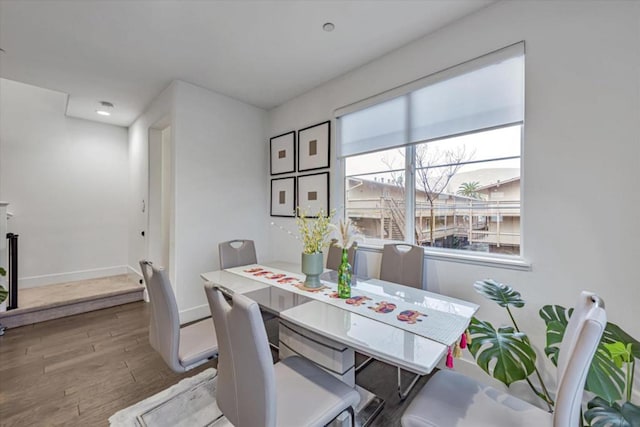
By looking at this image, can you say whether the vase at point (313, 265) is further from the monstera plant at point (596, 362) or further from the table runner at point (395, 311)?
the monstera plant at point (596, 362)

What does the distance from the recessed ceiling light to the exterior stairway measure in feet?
8.67

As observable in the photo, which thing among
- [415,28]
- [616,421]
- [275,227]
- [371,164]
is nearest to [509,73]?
[415,28]

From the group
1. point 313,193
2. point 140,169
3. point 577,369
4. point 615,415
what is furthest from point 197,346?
point 140,169

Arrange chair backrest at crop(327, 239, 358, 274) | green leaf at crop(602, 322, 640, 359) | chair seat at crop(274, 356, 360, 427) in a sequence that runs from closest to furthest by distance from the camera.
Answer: chair seat at crop(274, 356, 360, 427) → green leaf at crop(602, 322, 640, 359) → chair backrest at crop(327, 239, 358, 274)

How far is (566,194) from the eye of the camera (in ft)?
5.44

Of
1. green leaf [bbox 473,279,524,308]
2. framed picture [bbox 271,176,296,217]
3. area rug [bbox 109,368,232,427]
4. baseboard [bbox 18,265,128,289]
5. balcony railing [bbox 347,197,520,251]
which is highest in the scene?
framed picture [bbox 271,176,296,217]

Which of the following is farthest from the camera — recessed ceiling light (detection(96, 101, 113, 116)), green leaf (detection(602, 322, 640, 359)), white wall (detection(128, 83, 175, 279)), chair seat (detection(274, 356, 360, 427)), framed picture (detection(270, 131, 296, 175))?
recessed ceiling light (detection(96, 101, 113, 116))

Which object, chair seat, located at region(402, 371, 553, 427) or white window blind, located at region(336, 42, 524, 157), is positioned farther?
white window blind, located at region(336, 42, 524, 157)

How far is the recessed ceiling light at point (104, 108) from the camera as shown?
3.75 m

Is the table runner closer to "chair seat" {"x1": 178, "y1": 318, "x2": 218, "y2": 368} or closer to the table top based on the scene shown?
the table top

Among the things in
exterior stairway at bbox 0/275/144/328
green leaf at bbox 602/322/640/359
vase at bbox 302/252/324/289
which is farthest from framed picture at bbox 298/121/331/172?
exterior stairway at bbox 0/275/144/328

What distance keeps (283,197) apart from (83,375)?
2614 millimetres

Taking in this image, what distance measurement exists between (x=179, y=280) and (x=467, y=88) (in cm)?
345

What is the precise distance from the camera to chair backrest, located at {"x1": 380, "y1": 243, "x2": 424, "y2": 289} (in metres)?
2.13
